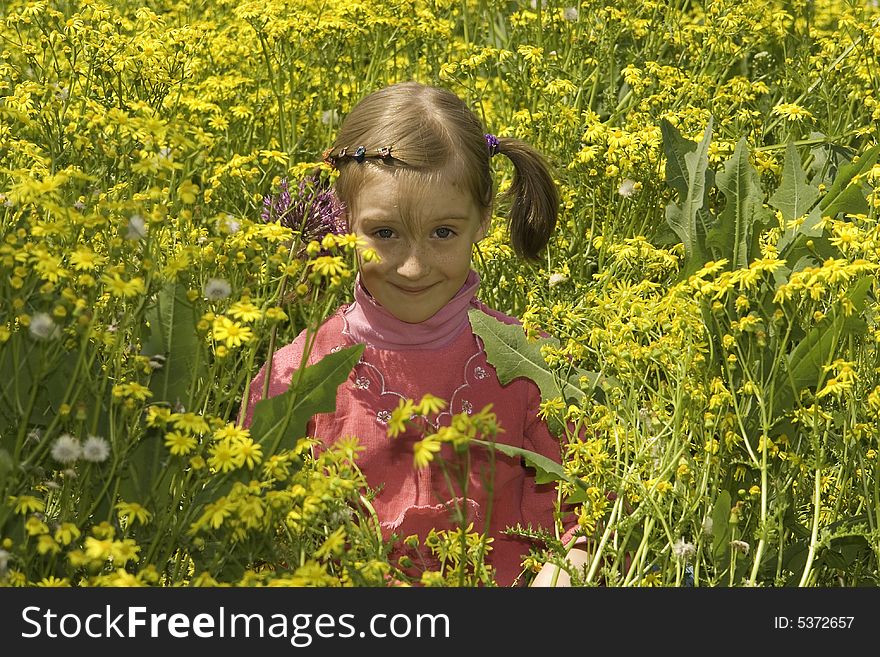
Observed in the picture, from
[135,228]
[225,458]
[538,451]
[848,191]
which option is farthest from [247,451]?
[848,191]

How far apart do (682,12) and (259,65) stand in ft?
4.51

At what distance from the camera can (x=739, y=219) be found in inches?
102

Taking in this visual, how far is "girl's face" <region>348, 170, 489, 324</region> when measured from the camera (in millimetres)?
2498

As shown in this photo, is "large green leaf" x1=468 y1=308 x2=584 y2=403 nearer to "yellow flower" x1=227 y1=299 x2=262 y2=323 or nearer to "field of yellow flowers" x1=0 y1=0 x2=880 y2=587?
"field of yellow flowers" x1=0 y1=0 x2=880 y2=587

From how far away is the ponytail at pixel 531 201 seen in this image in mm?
2904

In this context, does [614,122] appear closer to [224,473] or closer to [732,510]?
[732,510]

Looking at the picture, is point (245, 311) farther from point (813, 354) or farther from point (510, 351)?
point (813, 354)

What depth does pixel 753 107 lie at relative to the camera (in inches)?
154

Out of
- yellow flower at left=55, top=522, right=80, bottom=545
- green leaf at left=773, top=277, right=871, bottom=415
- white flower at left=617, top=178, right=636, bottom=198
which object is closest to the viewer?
yellow flower at left=55, top=522, right=80, bottom=545

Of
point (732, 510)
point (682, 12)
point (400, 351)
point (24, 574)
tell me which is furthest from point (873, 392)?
point (682, 12)

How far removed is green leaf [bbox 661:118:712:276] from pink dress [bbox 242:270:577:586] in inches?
18.7

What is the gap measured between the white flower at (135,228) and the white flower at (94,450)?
331mm

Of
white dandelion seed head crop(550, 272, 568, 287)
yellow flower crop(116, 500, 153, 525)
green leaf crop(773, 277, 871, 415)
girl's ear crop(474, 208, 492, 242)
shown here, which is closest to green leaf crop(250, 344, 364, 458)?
yellow flower crop(116, 500, 153, 525)

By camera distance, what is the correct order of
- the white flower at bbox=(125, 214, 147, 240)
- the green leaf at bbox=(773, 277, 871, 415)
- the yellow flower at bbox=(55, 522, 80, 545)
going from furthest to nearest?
the green leaf at bbox=(773, 277, 871, 415) → the white flower at bbox=(125, 214, 147, 240) → the yellow flower at bbox=(55, 522, 80, 545)
